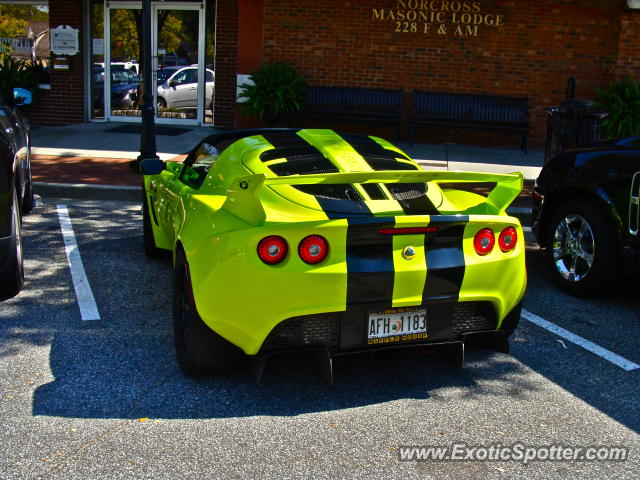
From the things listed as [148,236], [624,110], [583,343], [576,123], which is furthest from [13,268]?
[624,110]

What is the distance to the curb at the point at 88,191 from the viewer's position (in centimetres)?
1024

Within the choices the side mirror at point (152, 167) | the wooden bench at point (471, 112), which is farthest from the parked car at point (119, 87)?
the side mirror at point (152, 167)

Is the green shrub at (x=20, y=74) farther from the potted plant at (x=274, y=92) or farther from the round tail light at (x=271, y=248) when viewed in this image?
the round tail light at (x=271, y=248)

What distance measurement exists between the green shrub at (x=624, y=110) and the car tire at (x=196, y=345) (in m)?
11.2

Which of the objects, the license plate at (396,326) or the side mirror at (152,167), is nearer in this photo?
the license plate at (396,326)

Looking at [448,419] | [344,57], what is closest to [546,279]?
[448,419]

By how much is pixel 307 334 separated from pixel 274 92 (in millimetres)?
11297

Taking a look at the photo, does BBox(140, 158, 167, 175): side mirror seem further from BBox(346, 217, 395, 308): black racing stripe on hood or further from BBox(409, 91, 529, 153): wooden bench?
BBox(409, 91, 529, 153): wooden bench

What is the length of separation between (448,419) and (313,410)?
70 cm

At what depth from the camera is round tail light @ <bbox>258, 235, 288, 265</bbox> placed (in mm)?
4031

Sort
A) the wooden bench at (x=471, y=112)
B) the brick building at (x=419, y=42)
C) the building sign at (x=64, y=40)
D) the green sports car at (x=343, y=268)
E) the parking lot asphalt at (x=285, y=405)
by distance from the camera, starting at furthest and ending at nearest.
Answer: the building sign at (x=64, y=40), the brick building at (x=419, y=42), the wooden bench at (x=471, y=112), the green sports car at (x=343, y=268), the parking lot asphalt at (x=285, y=405)

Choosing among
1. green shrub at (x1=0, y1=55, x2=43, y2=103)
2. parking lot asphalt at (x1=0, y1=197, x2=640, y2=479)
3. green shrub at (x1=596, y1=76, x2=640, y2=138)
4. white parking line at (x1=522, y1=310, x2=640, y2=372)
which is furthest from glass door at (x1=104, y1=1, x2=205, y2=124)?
white parking line at (x1=522, y1=310, x2=640, y2=372)

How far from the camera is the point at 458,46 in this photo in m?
15.3

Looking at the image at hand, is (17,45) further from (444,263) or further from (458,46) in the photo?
(444,263)
